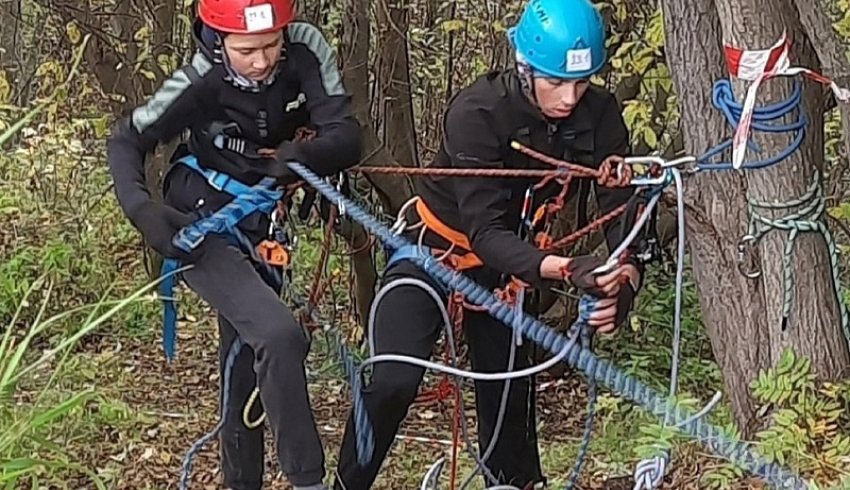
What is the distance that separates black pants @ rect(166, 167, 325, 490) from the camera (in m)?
3.53

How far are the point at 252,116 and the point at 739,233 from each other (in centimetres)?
137

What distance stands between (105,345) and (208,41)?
3.64m

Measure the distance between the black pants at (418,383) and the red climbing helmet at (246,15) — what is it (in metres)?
0.74

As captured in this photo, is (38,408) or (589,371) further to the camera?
(38,408)

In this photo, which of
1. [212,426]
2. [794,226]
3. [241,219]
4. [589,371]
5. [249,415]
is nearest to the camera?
[589,371]

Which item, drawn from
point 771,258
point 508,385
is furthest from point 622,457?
point 771,258

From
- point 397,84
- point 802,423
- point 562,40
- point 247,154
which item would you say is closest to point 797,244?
point 802,423

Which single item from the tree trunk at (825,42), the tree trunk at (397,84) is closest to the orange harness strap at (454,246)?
the tree trunk at (825,42)

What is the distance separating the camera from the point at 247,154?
12.5 ft

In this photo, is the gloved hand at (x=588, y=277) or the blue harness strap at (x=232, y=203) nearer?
the gloved hand at (x=588, y=277)

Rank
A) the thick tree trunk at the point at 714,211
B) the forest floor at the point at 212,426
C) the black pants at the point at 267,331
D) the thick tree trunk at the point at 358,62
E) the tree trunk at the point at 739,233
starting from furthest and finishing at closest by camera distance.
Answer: the thick tree trunk at the point at 358,62, the forest floor at the point at 212,426, the thick tree trunk at the point at 714,211, the tree trunk at the point at 739,233, the black pants at the point at 267,331

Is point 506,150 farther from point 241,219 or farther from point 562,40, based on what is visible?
point 241,219

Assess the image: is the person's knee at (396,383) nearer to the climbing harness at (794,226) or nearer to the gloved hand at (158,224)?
the gloved hand at (158,224)

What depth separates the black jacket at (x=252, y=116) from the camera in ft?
12.1
